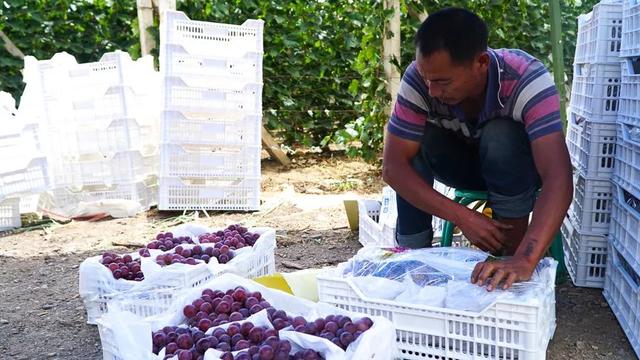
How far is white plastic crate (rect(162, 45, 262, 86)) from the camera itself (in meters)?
5.07

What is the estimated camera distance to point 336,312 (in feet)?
7.27

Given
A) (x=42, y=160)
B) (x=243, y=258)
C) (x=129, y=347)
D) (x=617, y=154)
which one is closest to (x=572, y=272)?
(x=617, y=154)

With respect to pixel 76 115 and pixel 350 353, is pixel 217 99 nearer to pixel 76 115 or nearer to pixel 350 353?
pixel 76 115

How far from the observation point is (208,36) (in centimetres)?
518

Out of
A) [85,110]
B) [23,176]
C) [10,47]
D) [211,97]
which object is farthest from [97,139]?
[10,47]

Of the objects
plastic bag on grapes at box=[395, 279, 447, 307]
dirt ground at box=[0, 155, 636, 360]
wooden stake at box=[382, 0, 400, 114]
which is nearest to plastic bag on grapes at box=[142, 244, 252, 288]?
dirt ground at box=[0, 155, 636, 360]

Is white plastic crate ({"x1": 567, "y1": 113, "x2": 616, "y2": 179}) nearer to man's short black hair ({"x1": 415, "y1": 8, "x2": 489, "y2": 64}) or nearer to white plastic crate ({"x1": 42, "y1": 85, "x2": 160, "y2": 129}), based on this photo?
man's short black hair ({"x1": 415, "y1": 8, "x2": 489, "y2": 64})

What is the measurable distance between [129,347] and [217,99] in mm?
3431

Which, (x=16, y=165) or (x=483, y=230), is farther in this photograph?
(x=16, y=165)

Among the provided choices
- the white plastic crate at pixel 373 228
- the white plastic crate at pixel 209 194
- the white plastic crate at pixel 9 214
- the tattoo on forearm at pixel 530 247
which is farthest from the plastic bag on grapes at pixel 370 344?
the white plastic crate at pixel 9 214

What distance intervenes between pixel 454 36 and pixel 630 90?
37.8 inches

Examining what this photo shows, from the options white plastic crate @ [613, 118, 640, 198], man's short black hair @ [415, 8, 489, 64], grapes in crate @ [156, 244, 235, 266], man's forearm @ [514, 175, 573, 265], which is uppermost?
man's short black hair @ [415, 8, 489, 64]

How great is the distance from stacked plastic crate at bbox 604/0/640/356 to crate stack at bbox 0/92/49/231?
13.6ft

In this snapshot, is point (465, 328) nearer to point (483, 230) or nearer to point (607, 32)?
point (483, 230)
